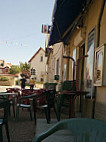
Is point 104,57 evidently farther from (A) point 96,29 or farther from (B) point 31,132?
(B) point 31,132

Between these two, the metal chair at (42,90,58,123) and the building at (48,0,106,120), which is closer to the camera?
the building at (48,0,106,120)

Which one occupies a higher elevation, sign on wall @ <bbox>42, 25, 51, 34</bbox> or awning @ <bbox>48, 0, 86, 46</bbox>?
sign on wall @ <bbox>42, 25, 51, 34</bbox>

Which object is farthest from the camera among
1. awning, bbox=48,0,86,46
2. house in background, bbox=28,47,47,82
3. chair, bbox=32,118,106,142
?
A: house in background, bbox=28,47,47,82

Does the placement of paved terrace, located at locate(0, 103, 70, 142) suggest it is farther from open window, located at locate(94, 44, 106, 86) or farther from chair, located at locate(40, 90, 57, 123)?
open window, located at locate(94, 44, 106, 86)

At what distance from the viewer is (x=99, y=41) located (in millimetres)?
3387

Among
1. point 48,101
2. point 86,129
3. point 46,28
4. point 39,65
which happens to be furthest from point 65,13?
point 39,65

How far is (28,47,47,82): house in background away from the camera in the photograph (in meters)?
37.1

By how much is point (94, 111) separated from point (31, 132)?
1396 mm

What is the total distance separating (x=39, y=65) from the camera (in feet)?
124

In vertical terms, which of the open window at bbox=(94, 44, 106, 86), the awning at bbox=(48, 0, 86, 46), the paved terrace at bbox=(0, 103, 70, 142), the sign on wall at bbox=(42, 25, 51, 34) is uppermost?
the sign on wall at bbox=(42, 25, 51, 34)

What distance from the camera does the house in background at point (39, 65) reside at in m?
37.1

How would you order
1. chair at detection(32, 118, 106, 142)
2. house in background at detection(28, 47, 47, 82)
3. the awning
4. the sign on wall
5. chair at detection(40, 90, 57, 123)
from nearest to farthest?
chair at detection(32, 118, 106, 142)
chair at detection(40, 90, 57, 123)
the awning
the sign on wall
house in background at detection(28, 47, 47, 82)

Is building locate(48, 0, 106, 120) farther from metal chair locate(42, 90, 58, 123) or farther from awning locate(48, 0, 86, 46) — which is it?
metal chair locate(42, 90, 58, 123)

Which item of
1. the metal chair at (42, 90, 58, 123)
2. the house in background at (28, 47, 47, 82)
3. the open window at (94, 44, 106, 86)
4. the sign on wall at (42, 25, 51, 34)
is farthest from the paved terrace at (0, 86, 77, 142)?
the house in background at (28, 47, 47, 82)
